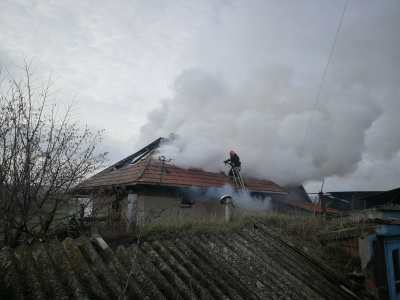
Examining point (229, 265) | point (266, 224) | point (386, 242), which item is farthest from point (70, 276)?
point (386, 242)

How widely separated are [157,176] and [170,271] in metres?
8.12

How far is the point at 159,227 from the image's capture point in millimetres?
5430

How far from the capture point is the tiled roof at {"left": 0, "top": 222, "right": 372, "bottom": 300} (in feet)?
8.69

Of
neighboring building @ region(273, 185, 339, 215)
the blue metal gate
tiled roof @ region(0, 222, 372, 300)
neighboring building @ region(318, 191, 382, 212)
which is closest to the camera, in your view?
tiled roof @ region(0, 222, 372, 300)

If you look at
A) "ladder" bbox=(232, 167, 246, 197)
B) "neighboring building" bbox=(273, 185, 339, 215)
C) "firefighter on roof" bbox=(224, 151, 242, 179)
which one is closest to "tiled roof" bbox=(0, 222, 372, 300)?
"ladder" bbox=(232, 167, 246, 197)

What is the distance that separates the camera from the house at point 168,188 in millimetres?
10867

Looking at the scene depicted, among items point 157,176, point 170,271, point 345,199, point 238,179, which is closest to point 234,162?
point 238,179

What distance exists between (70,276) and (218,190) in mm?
10517

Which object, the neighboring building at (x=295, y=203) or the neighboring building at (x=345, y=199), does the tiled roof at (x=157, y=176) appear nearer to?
the neighboring building at (x=295, y=203)

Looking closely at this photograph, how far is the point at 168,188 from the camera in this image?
11750 mm

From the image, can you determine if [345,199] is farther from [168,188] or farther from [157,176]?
[157,176]

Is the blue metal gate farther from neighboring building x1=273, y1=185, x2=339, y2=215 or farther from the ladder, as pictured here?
neighboring building x1=273, y1=185, x2=339, y2=215

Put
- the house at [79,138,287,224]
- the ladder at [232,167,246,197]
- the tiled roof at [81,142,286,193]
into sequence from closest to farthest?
the house at [79,138,287,224]
the tiled roof at [81,142,286,193]
the ladder at [232,167,246,197]

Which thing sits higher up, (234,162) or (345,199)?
(234,162)
